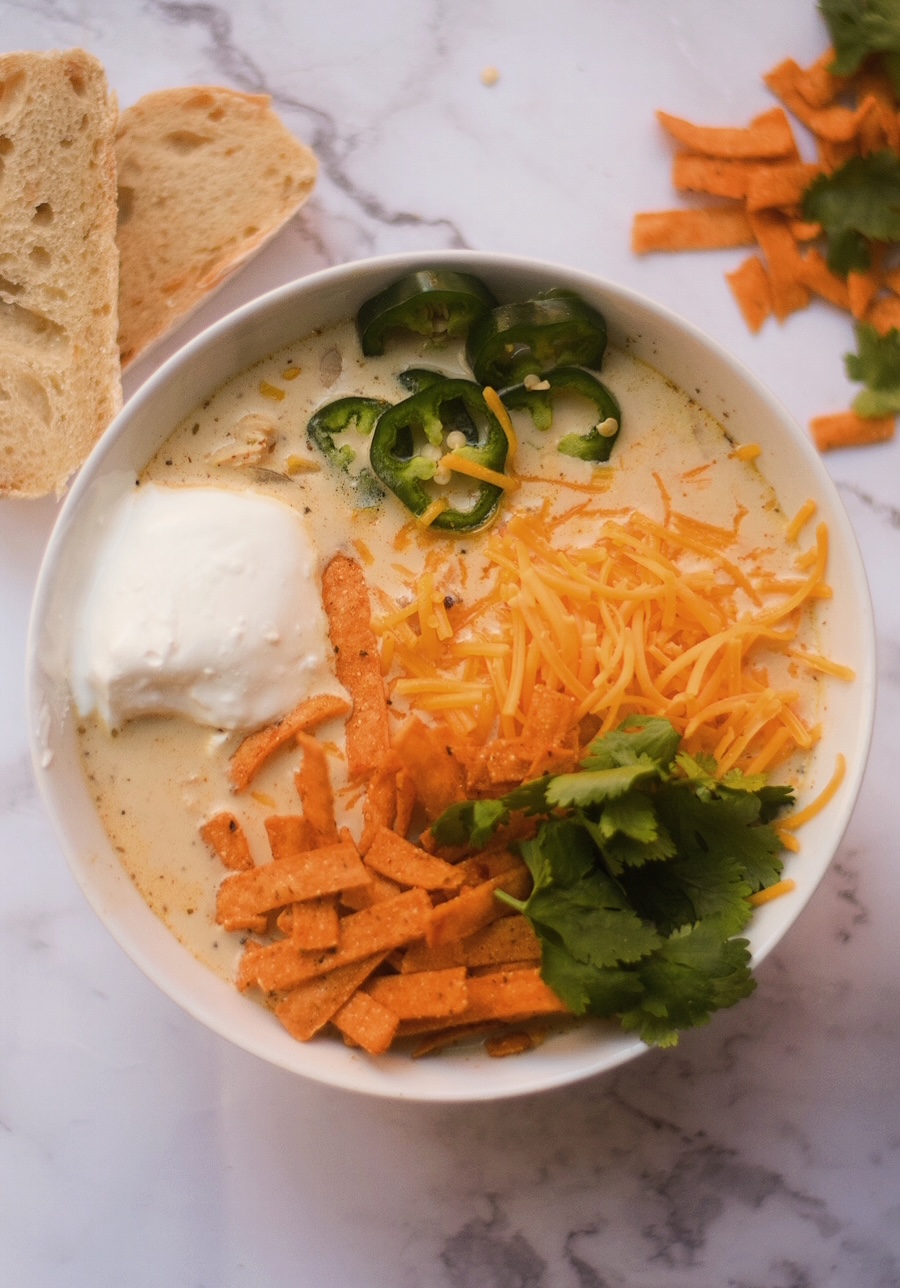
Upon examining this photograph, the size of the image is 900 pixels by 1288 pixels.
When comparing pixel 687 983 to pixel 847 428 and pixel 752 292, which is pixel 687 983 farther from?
pixel 752 292

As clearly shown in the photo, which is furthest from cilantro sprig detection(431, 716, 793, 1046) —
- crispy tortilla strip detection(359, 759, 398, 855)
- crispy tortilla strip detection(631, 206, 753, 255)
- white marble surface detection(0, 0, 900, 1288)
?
crispy tortilla strip detection(631, 206, 753, 255)

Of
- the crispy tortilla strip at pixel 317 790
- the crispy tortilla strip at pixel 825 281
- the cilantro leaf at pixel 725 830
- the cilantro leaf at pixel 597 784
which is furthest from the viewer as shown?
the crispy tortilla strip at pixel 825 281

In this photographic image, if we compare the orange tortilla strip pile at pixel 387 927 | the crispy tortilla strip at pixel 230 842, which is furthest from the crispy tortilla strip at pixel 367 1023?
the crispy tortilla strip at pixel 230 842

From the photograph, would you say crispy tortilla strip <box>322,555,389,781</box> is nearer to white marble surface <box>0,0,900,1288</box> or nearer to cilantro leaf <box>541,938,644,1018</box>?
cilantro leaf <box>541,938,644,1018</box>

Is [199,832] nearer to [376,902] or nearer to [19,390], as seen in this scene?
[376,902]

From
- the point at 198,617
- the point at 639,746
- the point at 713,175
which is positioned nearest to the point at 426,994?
the point at 639,746

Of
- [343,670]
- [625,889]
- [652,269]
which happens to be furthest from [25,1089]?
[652,269]

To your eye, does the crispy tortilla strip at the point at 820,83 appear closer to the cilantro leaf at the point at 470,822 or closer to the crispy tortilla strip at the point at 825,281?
the crispy tortilla strip at the point at 825,281
